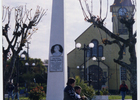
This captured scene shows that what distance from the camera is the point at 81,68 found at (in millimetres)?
41281

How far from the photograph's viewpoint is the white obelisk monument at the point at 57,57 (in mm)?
14234

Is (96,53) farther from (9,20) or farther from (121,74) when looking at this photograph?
(9,20)

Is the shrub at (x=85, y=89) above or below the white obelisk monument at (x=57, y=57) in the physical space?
below

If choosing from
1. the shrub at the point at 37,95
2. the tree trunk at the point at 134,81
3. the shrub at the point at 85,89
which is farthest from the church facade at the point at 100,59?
the tree trunk at the point at 134,81

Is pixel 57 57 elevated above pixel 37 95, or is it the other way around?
pixel 57 57

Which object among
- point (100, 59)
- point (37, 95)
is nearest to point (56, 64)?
point (37, 95)

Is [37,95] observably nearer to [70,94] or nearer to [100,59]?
[70,94]

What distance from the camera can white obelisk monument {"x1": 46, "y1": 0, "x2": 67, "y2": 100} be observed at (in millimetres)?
14234

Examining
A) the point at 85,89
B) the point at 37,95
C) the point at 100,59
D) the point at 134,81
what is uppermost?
the point at 100,59

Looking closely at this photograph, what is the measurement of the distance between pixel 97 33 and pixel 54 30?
28.5 meters

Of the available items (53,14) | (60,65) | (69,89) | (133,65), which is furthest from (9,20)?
(69,89)

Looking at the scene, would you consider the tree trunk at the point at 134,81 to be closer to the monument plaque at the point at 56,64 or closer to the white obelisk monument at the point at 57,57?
the white obelisk monument at the point at 57,57

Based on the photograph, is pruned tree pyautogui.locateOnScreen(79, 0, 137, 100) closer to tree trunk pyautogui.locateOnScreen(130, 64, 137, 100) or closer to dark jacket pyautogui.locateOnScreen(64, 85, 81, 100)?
tree trunk pyautogui.locateOnScreen(130, 64, 137, 100)

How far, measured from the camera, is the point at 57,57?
47.1ft
